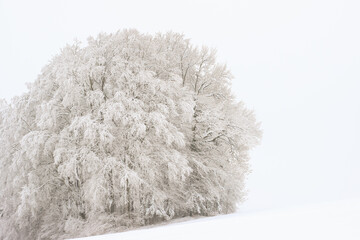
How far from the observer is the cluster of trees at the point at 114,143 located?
14.0 m

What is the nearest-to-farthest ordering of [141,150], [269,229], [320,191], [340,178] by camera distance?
[269,229], [141,150], [320,191], [340,178]

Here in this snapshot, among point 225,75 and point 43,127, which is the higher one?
point 225,75

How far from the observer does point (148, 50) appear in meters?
16.6

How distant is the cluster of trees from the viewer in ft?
45.8

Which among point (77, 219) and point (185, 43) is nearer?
point (77, 219)

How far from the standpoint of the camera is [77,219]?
1462 centimetres

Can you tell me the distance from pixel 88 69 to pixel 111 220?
678 cm

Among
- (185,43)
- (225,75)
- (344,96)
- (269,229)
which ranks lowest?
(269,229)

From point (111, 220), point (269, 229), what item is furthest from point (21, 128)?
point (269, 229)

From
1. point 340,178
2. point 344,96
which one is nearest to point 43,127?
point 340,178

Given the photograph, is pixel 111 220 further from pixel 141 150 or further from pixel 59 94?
pixel 59 94

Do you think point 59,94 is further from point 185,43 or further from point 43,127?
point 185,43

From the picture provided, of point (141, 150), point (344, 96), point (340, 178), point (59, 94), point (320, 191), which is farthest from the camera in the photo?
point (344, 96)

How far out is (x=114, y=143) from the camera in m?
14.3
